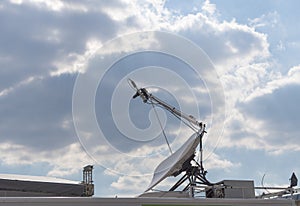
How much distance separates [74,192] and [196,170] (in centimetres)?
856

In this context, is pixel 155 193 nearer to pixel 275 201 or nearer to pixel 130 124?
pixel 130 124

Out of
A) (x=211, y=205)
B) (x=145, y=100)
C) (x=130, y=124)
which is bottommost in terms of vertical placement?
(x=211, y=205)

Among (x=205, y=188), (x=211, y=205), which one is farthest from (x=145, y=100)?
(x=211, y=205)

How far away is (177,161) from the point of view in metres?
17.6

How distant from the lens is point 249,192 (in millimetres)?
15891

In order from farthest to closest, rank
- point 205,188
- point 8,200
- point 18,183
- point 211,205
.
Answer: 1. point 18,183
2. point 205,188
3. point 211,205
4. point 8,200

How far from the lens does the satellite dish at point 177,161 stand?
17.6 metres

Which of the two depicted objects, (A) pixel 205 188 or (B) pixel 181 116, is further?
(B) pixel 181 116

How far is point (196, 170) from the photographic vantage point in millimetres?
17828

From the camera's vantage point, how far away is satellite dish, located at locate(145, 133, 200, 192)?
57.8 feet

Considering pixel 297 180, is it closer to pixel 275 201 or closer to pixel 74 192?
pixel 275 201

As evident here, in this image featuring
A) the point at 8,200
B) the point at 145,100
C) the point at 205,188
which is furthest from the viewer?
the point at 145,100

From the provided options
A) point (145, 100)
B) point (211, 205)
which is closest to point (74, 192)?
point (145, 100)

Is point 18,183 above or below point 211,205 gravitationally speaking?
above
